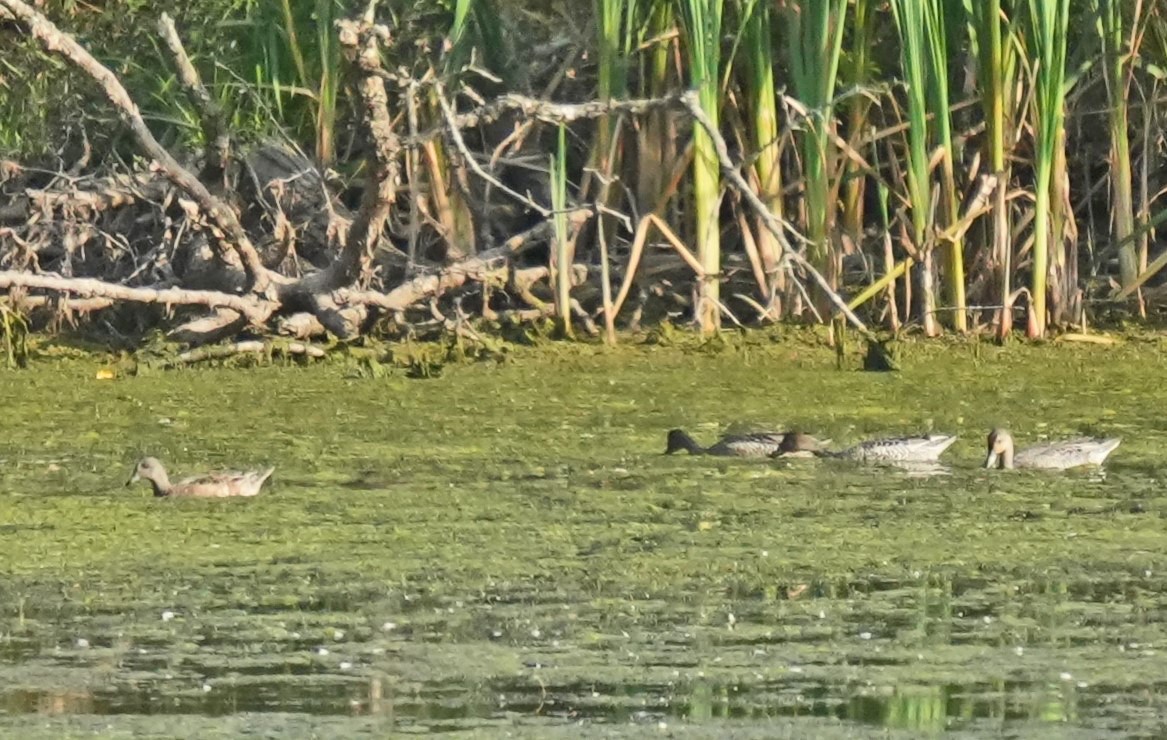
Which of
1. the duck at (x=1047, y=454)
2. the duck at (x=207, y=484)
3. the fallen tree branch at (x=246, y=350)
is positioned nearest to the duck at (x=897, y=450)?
the duck at (x=1047, y=454)

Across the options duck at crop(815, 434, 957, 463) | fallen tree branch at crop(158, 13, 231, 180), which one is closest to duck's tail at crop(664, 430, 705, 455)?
duck at crop(815, 434, 957, 463)

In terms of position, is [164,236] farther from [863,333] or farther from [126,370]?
[863,333]

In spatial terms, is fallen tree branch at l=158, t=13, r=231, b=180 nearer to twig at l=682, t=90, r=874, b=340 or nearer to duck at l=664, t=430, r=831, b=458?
twig at l=682, t=90, r=874, b=340

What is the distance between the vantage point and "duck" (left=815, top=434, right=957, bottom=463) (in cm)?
747

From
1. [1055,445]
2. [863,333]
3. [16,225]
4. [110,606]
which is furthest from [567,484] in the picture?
[16,225]

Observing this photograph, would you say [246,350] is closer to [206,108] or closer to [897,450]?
[206,108]

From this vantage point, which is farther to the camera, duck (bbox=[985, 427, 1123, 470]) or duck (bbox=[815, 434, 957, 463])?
duck (bbox=[815, 434, 957, 463])

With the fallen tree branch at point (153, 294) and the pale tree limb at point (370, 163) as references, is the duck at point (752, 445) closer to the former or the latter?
the pale tree limb at point (370, 163)

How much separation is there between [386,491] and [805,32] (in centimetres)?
365

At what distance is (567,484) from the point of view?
710 centimetres

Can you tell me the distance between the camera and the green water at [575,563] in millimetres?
4527

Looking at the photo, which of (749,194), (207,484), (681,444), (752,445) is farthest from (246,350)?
(207,484)

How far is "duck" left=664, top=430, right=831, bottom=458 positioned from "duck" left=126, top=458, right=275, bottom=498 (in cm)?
132

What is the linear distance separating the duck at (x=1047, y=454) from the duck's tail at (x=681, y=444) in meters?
0.88
